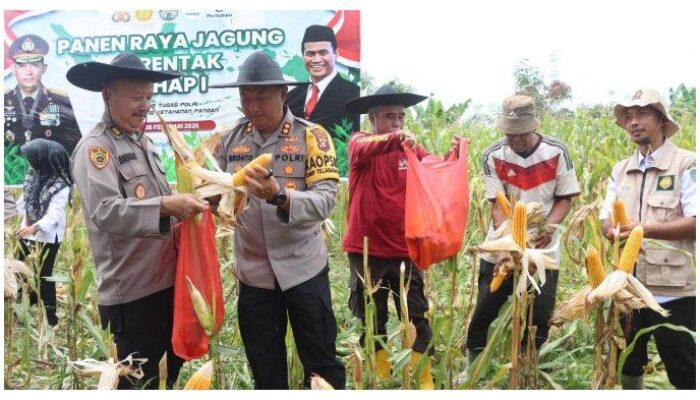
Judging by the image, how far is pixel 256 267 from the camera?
259 cm

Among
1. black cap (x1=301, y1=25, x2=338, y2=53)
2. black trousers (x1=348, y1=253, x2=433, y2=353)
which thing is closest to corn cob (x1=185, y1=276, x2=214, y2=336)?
black trousers (x1=348, y1=253, x2=433, y2=353)

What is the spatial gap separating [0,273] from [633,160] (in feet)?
8.08

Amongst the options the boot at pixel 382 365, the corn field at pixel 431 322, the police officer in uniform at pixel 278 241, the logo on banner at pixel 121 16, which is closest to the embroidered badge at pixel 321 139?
the police officer in uniform at pixel 278 241

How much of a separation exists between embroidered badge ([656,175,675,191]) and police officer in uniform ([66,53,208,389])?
1770 millimetres

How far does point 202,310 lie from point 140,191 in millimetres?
507

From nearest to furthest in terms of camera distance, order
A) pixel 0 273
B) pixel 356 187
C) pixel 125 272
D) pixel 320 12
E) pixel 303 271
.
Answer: pixel 0 273 → pixel 125 272 → pixel 303 271 → pixel 356 187 → pixel 320 12

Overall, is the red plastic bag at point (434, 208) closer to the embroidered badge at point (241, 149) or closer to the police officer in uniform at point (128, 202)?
the embroidered badge at point (241, 149)

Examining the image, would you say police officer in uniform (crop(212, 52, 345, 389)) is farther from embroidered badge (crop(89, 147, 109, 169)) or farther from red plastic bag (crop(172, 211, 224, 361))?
embroidered badge (crop(89, 147, 109, 169))

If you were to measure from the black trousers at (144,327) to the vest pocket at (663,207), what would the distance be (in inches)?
75.8

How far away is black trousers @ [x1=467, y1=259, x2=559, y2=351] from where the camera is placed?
312 cm

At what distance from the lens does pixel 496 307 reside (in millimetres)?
3150

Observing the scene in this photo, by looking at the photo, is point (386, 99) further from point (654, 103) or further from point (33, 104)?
point (33, 104)

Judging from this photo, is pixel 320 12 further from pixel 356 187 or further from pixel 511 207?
pixel 511 207

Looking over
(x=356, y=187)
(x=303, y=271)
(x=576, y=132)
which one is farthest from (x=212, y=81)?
(x=576, y=132)
